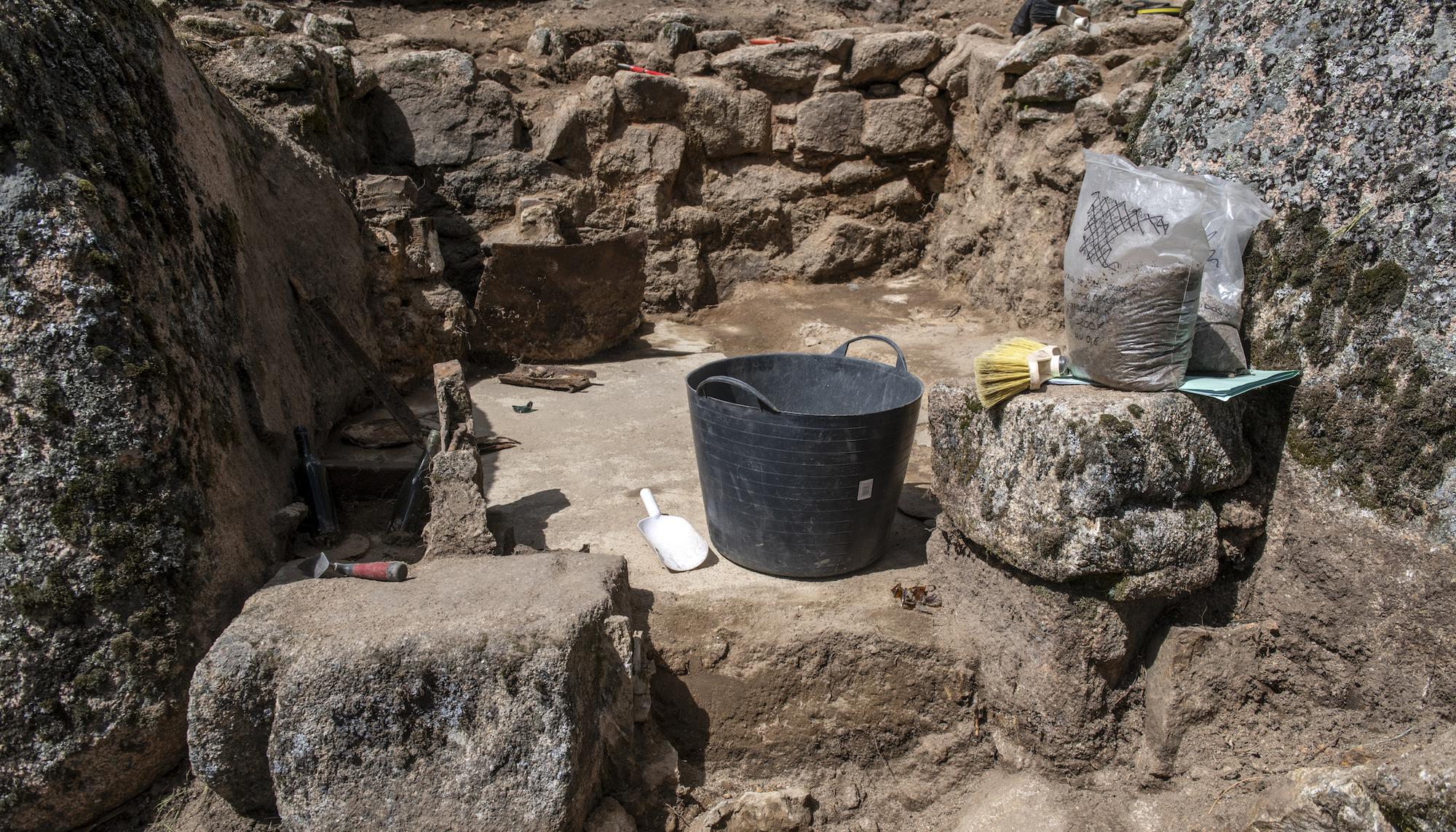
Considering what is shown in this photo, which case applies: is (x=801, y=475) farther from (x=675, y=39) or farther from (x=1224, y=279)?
(x=675, y=39)

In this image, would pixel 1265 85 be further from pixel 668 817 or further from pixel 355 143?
pixel 355 143

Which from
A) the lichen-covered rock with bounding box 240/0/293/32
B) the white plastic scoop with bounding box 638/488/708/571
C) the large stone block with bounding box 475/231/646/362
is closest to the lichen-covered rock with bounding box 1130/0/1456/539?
the white plastic scoop with bounding box 638/488/708/571

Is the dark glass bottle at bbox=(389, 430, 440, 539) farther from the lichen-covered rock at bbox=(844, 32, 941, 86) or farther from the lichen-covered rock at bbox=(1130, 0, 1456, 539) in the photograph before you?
the lichen-covered rock at bbox=(844, 32, 941, 86)

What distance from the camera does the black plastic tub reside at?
A: 2.62 meters

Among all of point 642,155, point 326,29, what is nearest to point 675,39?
point 642,155

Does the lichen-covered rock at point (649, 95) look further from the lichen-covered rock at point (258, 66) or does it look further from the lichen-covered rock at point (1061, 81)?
the lichen-covered rock at point (1061, 81)

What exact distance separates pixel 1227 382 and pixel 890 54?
15.1 feet

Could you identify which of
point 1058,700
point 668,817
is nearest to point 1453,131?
point 1058,700

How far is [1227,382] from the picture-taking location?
7.36 ft

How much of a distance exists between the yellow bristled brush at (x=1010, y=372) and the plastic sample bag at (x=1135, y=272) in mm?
89

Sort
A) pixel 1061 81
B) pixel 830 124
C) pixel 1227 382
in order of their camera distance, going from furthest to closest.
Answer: pixel 830 124
pixel 1061 81
pixel 1227 382

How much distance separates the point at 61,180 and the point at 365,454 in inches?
65.4

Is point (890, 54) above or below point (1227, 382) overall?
above

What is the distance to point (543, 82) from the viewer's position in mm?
6137
